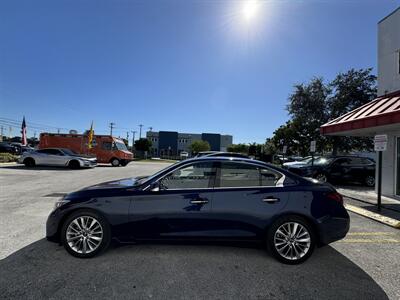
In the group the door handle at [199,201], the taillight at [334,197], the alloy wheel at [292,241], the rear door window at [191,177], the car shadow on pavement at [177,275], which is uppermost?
the rear door window at [191,177]

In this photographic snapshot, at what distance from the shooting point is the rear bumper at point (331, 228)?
164 inches

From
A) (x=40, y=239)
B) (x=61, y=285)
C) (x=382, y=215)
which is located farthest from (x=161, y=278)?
(x=382, y=215)

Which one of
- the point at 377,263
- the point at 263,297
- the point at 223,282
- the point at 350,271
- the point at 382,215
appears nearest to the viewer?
the point at 263,297

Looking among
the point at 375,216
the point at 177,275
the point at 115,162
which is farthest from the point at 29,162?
the point at 375,216

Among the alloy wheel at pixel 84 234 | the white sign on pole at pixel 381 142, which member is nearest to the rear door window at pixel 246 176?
the alloy wheel at pixel 84 234

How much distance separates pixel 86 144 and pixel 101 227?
77.0 feet

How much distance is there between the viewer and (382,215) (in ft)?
24.4

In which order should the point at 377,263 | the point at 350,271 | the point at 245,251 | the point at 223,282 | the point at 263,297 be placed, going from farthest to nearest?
the point at 245,251 → the point at 377,263 → the point at 350,271 → the point at 223,282 → the point at 263,297

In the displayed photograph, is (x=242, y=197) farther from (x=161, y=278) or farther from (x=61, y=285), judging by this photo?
(x=61, y=285)

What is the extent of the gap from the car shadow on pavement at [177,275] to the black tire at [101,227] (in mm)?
104

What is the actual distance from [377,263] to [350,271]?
66 cm

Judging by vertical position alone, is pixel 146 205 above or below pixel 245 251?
above

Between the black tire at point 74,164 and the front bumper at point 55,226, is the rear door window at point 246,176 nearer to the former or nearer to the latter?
the front bumper at point 55,226

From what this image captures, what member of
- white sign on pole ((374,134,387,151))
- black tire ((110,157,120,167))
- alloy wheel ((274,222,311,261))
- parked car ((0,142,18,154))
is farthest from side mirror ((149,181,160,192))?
parked car ((0,142,18,154))
